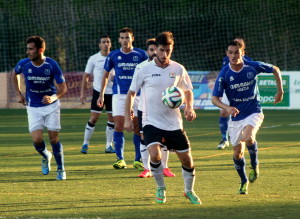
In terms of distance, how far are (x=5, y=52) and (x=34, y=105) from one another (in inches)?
1098

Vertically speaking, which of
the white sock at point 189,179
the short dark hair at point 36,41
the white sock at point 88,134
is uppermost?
the short dark hair at point 36,41

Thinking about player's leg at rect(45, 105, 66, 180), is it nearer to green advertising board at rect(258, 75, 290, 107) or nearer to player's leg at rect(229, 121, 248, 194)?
player's leg at rect(229, 121, 248, 194)

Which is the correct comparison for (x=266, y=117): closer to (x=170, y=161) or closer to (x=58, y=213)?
(x=170, y=161)

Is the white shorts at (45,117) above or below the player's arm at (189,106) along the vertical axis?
below

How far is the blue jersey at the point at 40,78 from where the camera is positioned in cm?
1084

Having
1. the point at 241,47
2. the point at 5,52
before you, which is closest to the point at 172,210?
the point at 241,47

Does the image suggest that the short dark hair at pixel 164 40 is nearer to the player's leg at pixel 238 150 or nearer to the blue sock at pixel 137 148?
the player's leg at pixel 238 150

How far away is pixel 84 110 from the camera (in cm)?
3081

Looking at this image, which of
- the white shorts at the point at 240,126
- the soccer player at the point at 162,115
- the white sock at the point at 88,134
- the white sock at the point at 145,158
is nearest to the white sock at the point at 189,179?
the soccer player at the point at 162,115

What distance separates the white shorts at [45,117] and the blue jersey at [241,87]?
264 cm

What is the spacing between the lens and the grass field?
8.01 m

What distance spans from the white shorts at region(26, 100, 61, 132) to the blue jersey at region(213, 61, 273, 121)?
2.64 metres

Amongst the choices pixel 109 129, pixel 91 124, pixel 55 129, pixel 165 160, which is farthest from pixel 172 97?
pixel 91 124

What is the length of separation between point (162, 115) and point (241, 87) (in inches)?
57.1
